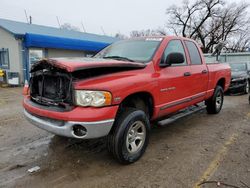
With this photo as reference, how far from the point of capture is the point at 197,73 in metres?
5.18

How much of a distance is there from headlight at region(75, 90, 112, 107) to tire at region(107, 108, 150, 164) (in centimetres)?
46

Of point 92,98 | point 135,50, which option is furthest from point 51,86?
point 135,50

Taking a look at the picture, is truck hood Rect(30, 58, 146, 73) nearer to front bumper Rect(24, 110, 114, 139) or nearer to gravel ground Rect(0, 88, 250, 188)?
Answer: front bumper Rect(24, 110, 114, 139)

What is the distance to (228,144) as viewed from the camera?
4410 mm

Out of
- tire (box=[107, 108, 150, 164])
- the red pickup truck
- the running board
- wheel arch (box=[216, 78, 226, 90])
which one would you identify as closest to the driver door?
the red pickup truck

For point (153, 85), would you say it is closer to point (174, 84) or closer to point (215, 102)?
point (174, 84)

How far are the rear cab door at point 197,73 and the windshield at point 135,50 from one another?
1113 mm

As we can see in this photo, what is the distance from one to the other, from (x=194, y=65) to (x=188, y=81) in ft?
1.95

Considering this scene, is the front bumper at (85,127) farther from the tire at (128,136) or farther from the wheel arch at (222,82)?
the wheel arch at (222,82)

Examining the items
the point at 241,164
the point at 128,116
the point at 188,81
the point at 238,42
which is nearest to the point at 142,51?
the point at 188,81

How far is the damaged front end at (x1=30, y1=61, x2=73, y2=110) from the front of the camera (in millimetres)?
3185

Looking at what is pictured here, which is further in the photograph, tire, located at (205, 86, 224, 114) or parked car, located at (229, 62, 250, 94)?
parked car, located at (229, 62, 250, 94)

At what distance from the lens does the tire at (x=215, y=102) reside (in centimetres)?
647

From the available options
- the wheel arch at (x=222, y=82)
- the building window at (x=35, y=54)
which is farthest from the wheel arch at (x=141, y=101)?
the building window at (x=35, y=54)
